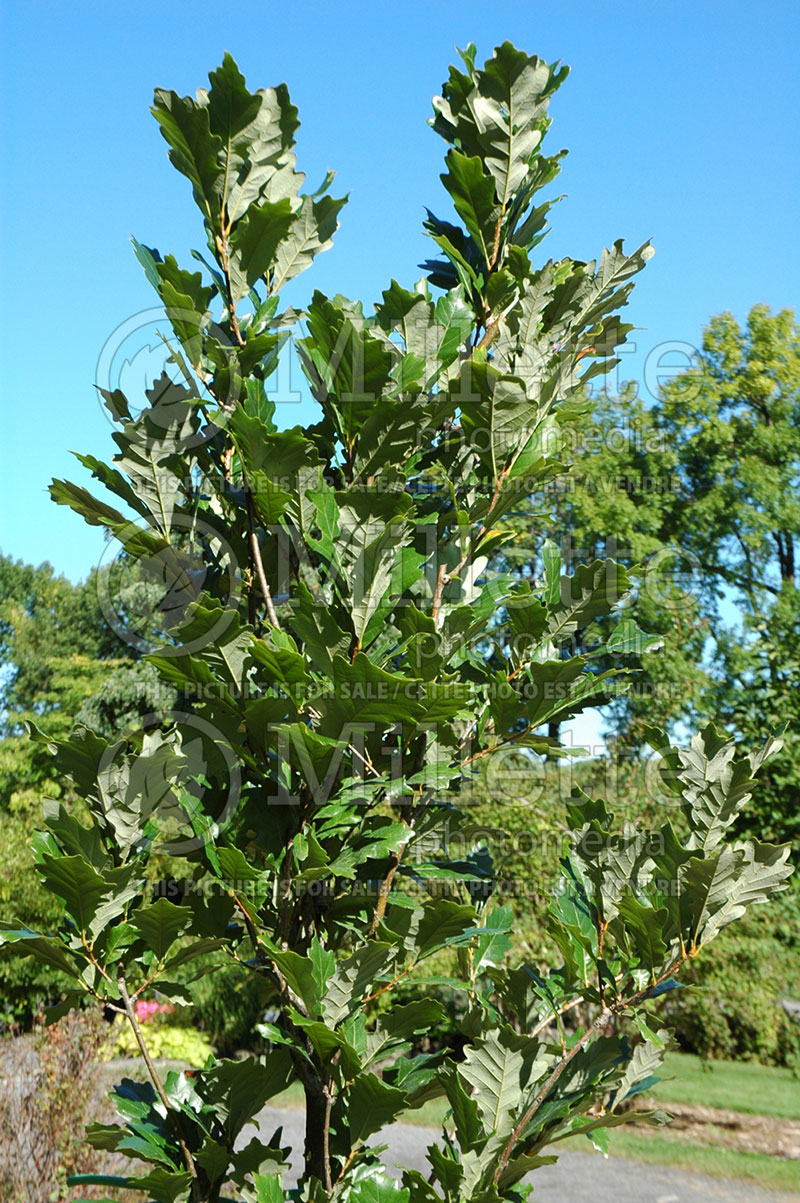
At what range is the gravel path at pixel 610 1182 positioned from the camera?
6.79m

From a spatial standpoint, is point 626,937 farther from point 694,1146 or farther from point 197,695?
point 694,1146

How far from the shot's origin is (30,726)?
66.8 inches

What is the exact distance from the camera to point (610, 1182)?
731cm

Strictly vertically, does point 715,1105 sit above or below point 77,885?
below

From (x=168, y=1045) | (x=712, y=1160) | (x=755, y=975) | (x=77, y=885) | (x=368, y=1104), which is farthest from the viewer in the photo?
(x=168, y=1045)

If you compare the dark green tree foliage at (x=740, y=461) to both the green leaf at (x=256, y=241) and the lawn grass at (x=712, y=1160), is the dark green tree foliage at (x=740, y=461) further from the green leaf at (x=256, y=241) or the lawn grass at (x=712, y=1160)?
the green leaf at (x=256, y=241)

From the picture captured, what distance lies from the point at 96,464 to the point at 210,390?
0.91 ft

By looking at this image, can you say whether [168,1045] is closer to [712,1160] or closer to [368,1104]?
[712,1160]

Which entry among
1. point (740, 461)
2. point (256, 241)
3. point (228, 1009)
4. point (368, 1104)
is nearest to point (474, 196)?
point (256, 241)

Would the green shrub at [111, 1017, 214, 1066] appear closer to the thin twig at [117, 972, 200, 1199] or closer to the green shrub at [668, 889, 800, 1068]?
the green shrub at [668, 889, 800, 1068]

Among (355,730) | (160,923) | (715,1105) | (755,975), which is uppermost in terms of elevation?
(355,730)

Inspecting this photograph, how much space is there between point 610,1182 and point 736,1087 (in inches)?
165

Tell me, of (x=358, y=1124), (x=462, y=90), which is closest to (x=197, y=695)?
(x=358, y=1124)

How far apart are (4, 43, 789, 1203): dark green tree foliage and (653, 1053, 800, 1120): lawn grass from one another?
804 centimetres
